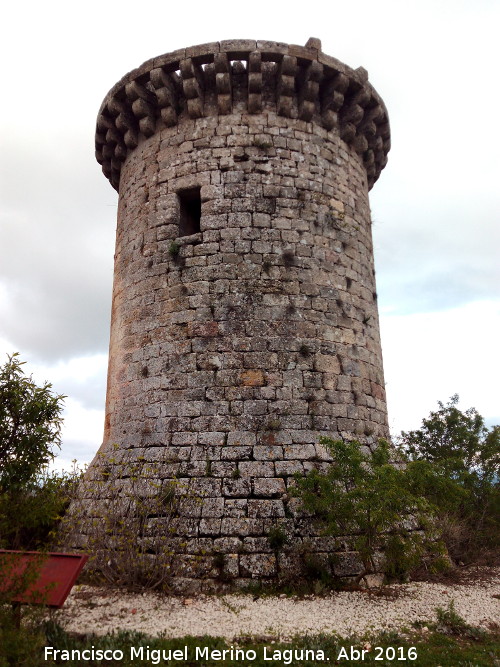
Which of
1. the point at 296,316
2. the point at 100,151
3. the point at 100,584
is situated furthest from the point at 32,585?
the point at 100,151

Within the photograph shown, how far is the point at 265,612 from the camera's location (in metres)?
4.48

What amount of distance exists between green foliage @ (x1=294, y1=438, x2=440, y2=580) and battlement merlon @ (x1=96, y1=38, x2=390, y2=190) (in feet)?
17.3

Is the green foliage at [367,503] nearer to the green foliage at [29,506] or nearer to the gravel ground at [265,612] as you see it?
the gravel ground at [265,612]

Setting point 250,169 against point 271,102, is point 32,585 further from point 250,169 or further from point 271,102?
point 271,102

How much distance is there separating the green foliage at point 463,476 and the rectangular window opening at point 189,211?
4.69 metres

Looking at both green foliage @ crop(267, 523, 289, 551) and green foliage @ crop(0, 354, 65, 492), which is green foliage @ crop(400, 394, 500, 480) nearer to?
green foliage @ crop(267, 523, 289, 551)

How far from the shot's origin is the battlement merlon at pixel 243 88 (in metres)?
7.35

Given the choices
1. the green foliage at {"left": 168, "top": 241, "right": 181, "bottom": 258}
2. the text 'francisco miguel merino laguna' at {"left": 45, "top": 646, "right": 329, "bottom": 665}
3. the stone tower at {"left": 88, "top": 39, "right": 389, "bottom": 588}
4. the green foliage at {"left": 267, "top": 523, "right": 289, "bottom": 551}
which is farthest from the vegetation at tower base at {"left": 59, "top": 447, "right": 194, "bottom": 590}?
the green foliage at {"left": 168, "top": 241, "right": 181, "bottom": 258}

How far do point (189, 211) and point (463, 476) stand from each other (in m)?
5.99

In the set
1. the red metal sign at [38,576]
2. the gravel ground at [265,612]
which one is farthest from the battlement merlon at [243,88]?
the gravel ground at [265,612]

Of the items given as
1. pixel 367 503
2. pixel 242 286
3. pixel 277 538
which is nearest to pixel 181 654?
pixel 277 538

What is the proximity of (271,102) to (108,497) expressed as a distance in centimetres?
→ 617

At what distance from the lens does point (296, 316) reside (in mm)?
6688

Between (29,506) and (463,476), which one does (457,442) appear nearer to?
(463,476)
